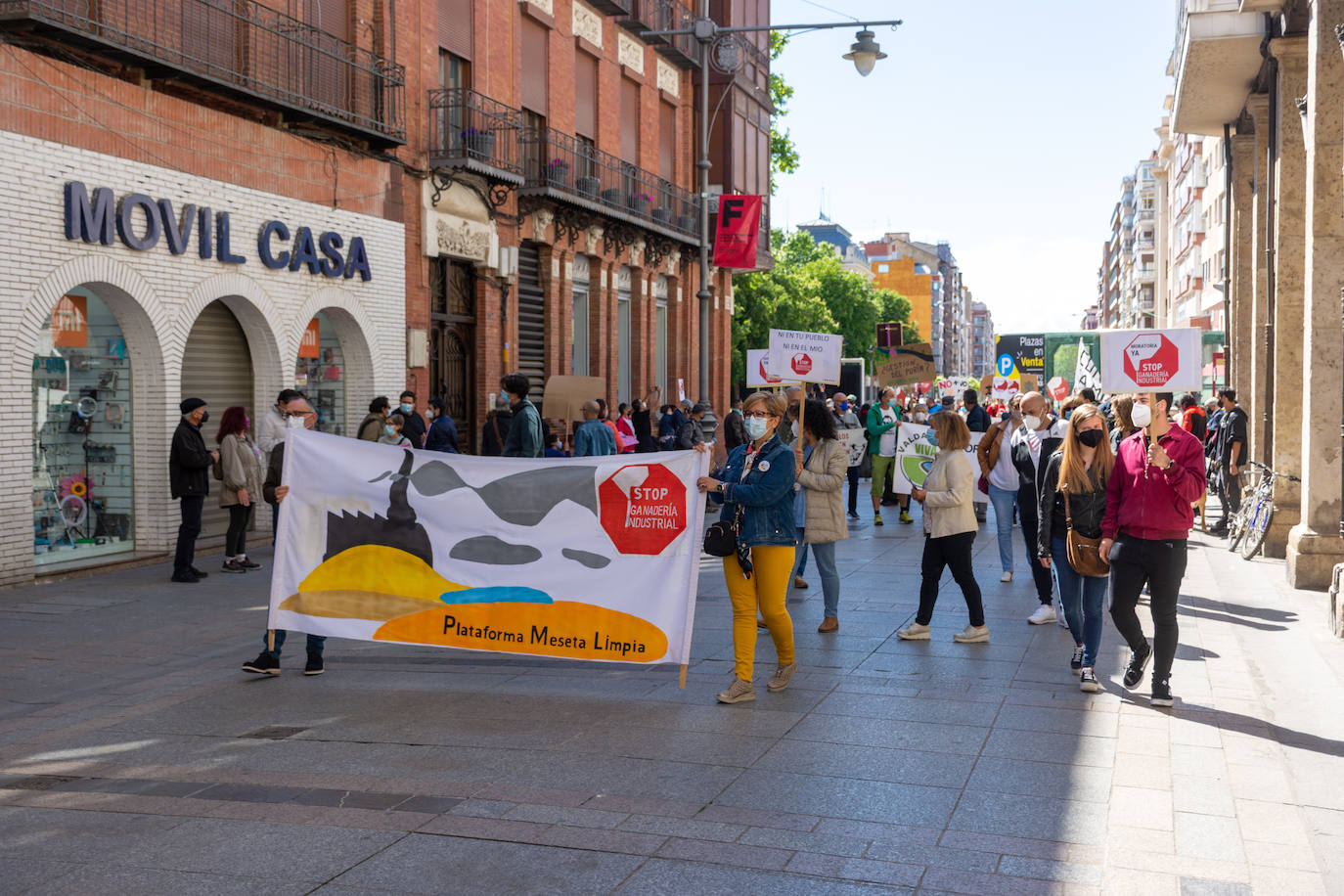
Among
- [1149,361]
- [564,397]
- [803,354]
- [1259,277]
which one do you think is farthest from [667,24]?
[1149,361]

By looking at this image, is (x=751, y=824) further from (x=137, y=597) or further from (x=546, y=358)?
(x=546, y=358)

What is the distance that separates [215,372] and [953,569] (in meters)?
10.3

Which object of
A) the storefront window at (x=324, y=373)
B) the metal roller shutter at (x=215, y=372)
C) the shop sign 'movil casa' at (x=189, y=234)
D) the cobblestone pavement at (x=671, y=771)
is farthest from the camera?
the storefront window at (x=324, y=373)

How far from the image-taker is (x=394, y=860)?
4.91m

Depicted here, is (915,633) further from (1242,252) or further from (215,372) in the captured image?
(1242,252)

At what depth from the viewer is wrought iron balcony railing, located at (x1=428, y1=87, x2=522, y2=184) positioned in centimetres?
1952

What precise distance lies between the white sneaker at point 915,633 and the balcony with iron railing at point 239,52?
31.5 feet

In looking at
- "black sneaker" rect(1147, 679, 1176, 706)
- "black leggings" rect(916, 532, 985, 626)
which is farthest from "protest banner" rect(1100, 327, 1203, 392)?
"black sneaker" rect(1147, 679, 1176, 706)

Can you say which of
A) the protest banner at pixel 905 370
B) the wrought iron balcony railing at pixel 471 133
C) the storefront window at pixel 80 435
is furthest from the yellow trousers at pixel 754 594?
the protest banner at pixel 905 370

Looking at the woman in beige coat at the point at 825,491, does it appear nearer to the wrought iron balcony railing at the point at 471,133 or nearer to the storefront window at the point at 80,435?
the storefront window at the point at 80,435

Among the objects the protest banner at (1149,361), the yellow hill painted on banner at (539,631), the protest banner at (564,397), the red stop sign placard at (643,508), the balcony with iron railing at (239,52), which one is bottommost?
the yellow hill painted on banner at (539,631)

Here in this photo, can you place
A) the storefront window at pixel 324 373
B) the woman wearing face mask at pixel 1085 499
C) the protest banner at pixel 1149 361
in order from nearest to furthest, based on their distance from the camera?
the woman wearing face mask at pixel 1085 499, the protest banner at pixel 1149 361, the storefront window at pixel 324 373

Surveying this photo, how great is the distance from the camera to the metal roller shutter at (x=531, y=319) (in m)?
23.3

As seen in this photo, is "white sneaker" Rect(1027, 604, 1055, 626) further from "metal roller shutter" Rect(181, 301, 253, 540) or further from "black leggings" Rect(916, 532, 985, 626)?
"metal roller shutter" Rect(181, 301, 253, 540)
